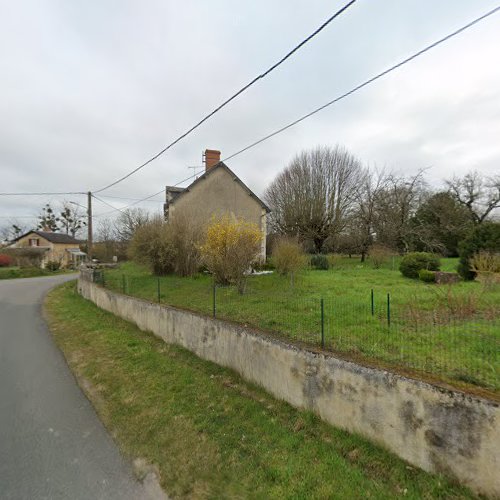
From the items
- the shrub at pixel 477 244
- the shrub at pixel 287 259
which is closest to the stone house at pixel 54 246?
the shrub at pixel 287 259

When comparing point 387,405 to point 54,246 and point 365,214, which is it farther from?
point 54,246

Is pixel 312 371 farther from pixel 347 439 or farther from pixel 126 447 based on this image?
pixel 126 447

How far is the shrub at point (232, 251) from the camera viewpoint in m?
9.12

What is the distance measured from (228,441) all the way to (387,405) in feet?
6.15

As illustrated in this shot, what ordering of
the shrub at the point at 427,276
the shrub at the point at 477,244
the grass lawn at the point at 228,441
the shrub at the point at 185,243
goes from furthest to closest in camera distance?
the shrub at the point at 185,243 → the shrub at the point at 427,276 → the shrub at the point at 477,244 → the grass lawn at the point at 228,441

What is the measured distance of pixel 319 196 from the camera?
91.4 ft

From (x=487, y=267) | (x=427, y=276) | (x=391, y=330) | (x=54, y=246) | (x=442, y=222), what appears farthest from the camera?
(x=54, y=246)

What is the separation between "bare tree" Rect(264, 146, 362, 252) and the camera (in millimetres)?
27750

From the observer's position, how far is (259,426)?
374 cm

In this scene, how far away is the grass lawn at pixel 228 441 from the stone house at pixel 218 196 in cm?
1393

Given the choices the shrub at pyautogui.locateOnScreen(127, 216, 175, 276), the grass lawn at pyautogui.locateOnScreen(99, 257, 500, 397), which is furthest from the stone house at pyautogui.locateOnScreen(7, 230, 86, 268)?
the grass lawn at pyautogui.locateOnScreen(99, 257, 500, 397)

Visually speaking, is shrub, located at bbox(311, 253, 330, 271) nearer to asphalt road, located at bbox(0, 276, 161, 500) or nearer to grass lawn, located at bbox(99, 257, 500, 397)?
grass lawn, located at bbox(99, 257, 500, 397)

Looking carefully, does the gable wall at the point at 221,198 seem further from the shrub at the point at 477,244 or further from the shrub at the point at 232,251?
the shrub at the point at 477,244

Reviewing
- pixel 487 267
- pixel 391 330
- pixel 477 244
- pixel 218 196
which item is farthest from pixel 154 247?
pixel 477 244
